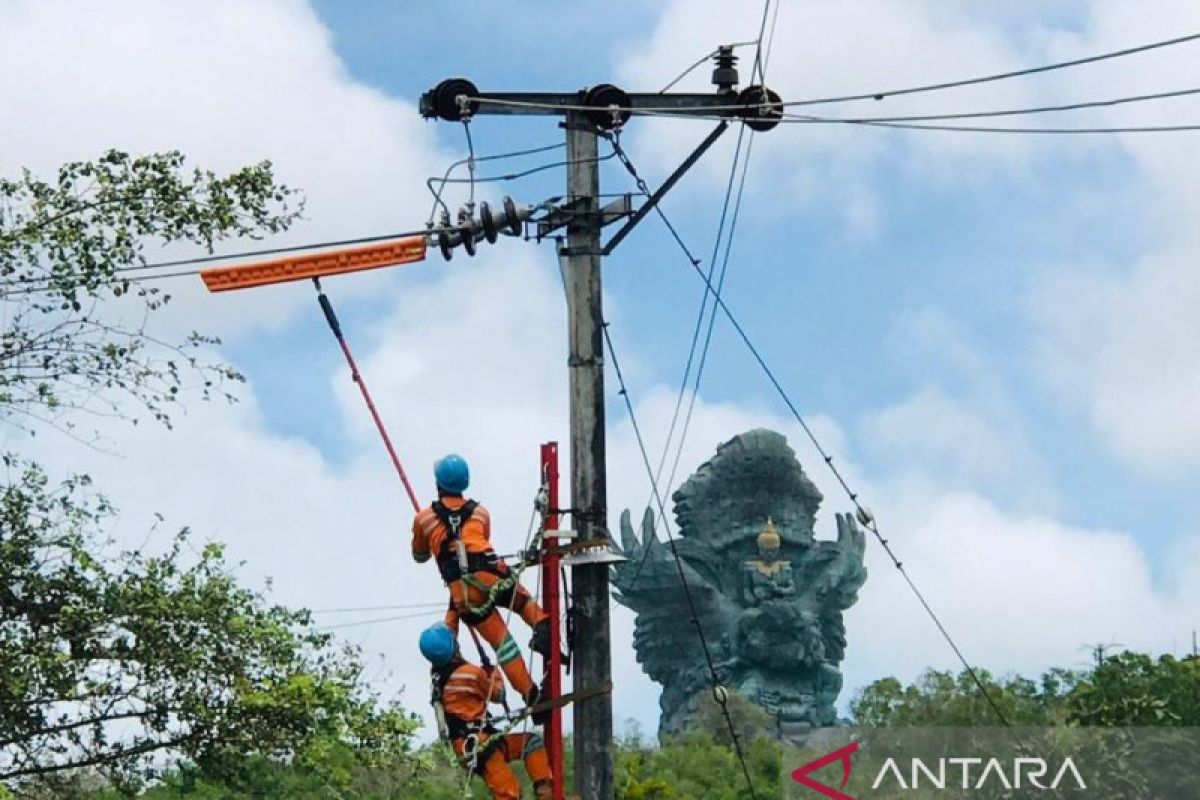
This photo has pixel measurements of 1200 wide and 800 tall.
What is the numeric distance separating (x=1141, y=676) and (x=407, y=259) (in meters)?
25.1

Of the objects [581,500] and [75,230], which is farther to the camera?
[75,230]

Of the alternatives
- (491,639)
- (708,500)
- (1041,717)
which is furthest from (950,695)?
(491,639)

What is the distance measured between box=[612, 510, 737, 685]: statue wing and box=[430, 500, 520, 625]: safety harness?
102ft

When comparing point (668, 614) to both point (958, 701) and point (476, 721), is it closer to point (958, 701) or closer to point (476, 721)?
point (958, 701)

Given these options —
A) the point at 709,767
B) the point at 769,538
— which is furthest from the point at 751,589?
the point at 709,767

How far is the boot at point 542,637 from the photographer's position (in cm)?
1555

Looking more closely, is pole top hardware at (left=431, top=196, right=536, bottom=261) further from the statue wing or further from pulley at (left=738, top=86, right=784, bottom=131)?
the statue wing

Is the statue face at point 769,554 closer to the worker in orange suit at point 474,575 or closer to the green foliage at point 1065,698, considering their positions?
the green foliage at point 1065,698

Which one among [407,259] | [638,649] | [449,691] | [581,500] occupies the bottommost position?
[449,691]

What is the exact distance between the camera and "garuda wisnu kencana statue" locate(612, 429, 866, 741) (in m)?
47.0

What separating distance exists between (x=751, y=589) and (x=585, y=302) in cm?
3202

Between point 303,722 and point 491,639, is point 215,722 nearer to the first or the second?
point 303,722

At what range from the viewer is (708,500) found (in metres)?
47.4

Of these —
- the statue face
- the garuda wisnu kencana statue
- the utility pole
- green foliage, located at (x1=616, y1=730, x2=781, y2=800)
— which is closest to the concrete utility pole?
the utility pole
